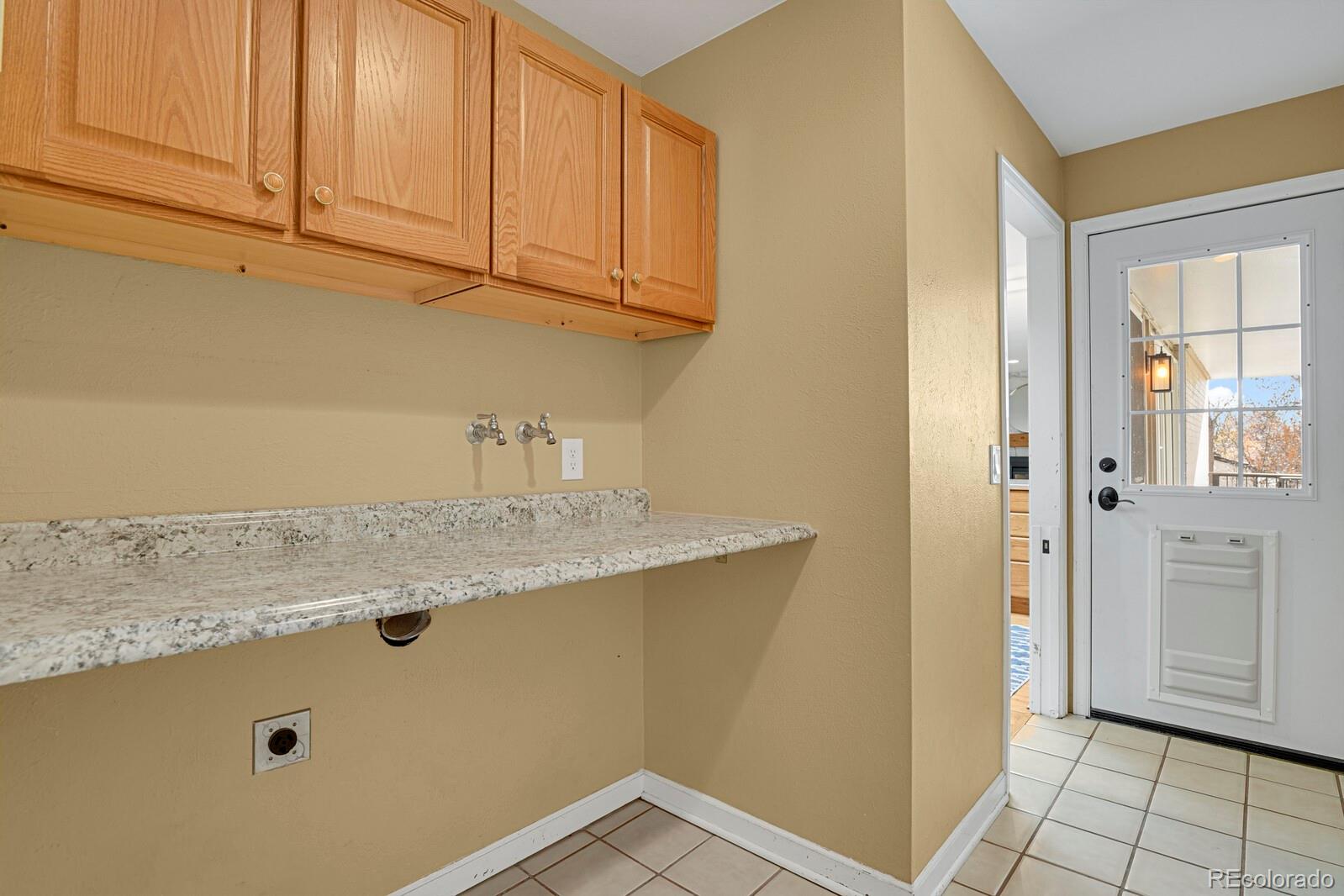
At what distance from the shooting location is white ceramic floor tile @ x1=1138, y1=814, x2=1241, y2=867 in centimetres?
180

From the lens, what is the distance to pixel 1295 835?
→ 1914 millimetres

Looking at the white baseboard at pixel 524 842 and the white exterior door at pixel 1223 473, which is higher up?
the white exterior door at pixel 1223 473

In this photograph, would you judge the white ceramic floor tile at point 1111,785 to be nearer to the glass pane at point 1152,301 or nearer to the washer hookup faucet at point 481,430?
the glass pane at point 1152,301

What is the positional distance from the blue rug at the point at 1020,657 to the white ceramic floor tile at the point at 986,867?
123 centimetres

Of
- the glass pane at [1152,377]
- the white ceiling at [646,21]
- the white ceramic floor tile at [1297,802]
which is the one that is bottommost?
the white ceramic floor tile at [1297,802]

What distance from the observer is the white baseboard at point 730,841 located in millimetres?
1644

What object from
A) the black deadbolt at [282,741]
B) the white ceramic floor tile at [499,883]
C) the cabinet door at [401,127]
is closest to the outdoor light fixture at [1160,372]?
the cabinet door at [401,127]

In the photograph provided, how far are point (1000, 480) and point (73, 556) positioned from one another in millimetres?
2239

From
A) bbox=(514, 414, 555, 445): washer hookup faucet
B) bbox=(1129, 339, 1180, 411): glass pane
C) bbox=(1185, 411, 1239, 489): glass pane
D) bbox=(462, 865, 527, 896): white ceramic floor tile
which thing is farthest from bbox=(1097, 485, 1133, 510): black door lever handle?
bbox=(462, 865, 527, 896): white ceramic floor tile

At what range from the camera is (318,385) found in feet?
4.87

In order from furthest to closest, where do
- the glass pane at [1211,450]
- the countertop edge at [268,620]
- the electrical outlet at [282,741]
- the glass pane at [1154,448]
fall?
the glass pane at [1154,448]
the glass pane at [1211,450]
the electrical outlet at [282,741]
the countertop edge at [268,620]

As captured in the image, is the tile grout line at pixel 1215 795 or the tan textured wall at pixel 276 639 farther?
the tile grout line at pixel 1215 795

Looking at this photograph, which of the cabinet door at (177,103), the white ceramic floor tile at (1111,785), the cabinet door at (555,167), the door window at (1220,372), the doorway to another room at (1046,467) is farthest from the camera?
the doorway to another room at (1046,467)

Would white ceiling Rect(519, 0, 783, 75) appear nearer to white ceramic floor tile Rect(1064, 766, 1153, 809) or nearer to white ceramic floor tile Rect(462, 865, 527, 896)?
white ceramic floor tile Rect(462, 865, 527, 896)
